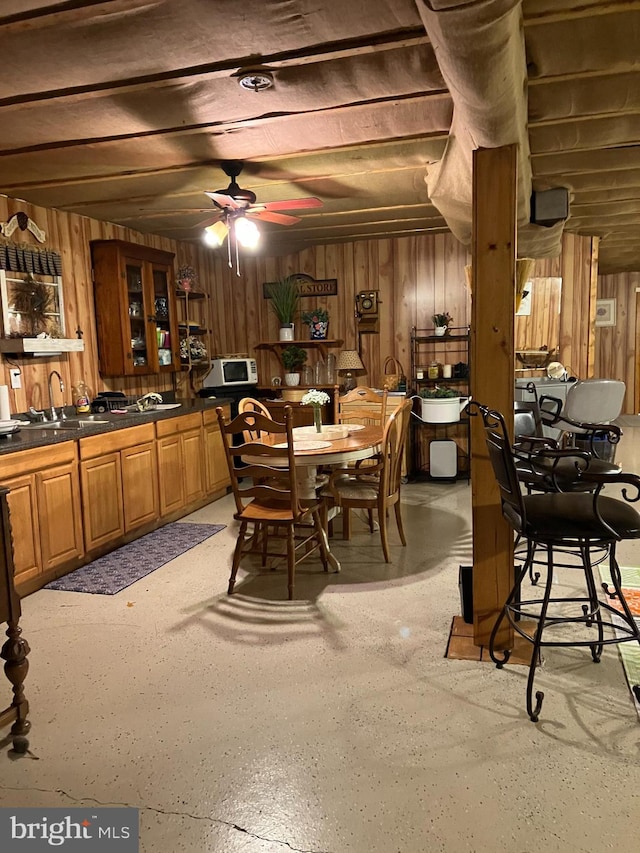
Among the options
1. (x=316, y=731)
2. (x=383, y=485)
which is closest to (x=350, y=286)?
(x=383, y=485)

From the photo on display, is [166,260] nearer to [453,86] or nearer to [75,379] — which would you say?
[75,379]

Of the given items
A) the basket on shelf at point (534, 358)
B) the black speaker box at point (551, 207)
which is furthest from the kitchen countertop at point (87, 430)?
the basket on shelf at point (534, 358)

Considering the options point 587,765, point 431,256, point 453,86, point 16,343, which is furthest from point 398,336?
point 587,765

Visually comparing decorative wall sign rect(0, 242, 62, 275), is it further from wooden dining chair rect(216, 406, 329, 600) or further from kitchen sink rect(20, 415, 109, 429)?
wooden dining chair rect(216, 406, 329, 600)

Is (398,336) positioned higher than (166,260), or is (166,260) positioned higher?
(166,260)

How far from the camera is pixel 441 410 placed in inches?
216

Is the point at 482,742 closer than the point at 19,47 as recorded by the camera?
Yes

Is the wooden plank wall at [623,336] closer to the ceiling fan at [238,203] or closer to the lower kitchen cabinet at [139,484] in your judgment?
the ceiling fan at [238,203]

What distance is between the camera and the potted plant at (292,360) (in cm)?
631

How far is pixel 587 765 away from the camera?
1.92m

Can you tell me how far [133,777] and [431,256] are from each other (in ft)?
17.4

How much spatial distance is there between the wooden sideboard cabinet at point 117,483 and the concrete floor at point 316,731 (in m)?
0.67

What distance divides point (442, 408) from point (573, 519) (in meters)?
3.28


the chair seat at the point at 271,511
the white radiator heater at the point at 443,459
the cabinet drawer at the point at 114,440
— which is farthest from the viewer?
the white radiator heater at the point at 443,459
